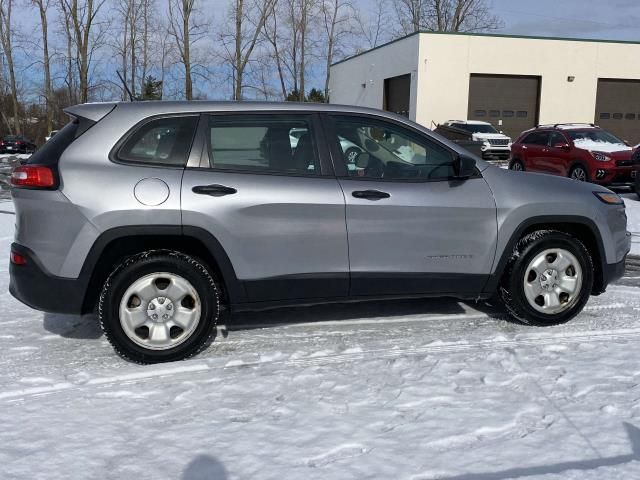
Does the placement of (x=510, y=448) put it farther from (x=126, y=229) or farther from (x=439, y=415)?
(x=126, y=229)

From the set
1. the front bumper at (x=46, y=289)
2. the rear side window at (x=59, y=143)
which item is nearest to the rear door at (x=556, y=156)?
the rear side window at (x=59, y=143)

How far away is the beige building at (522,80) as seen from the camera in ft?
107

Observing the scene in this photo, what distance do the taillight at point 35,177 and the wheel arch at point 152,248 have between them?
0.46 m

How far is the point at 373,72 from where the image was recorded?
129 feet

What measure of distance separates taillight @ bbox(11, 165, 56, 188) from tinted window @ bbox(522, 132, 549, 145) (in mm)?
14550

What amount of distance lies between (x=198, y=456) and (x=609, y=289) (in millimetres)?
4583

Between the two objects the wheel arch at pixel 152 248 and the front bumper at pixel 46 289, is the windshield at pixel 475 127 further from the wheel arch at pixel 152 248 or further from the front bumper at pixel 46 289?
the front bumper at pixel 46 289

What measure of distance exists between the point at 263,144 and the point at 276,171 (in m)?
0.21

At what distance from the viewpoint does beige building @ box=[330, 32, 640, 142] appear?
32.8m

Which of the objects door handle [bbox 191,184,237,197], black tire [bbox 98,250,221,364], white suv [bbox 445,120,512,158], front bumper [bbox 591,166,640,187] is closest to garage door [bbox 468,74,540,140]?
white suv [bbox 445,120,512,158]

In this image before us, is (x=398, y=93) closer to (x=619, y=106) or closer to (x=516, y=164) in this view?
(x=619, y=106)

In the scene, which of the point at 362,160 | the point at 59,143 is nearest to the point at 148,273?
the point at 59,143

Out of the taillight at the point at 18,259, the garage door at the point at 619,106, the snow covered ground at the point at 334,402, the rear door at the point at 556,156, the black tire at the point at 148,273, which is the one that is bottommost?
the snow covered ground at the point at 334,402

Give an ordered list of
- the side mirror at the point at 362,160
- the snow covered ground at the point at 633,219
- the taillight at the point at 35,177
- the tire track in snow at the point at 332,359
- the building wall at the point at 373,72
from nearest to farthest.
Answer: the tire track in snow at the point at 332,359, the taillight at the point at 35,177, the side mirror at the point at 362,160, the snow covered ground at the point at 633,219, the building wall at the point at 373,72
